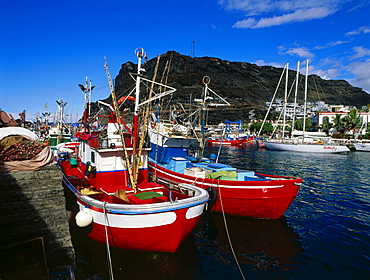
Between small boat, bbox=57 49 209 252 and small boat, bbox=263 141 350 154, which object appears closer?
small boat, bbox=57 49 209 252

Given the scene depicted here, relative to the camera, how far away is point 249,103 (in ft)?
475

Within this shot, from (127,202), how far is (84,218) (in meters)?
1.55

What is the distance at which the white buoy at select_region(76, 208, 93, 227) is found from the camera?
8484mm

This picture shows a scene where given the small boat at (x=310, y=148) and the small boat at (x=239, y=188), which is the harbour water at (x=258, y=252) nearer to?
the small boat at (x=239, y=188)

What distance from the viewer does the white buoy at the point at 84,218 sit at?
8484 mm

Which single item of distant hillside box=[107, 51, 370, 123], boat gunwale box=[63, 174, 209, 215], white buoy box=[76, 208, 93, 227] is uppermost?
distant hillside box=[107, 51, 370, 123]

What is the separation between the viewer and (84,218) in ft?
27.9

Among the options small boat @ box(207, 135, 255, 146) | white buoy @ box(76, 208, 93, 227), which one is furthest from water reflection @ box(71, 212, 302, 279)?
small boat @ box(207, 135, 255, 146)

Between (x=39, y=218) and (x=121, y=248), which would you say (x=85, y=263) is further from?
(x=39, y=218)

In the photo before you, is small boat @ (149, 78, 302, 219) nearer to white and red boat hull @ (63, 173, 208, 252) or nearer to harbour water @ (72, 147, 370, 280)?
harbour water @ (72, 147, 370, 280)

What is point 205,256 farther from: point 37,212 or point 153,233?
point 37,212

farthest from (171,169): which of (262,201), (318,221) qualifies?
(318,221)

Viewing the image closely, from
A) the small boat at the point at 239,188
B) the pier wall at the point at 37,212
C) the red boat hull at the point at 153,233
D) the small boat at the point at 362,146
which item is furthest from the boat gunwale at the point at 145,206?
the small boat at the point at 362,146

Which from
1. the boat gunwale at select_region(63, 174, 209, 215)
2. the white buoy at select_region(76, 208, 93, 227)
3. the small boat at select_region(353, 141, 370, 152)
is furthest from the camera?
the small boat at select_region(353, 141, 370, 152)
